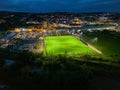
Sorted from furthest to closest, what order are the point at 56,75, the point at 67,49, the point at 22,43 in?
the point at 22,43
the point at 67,49
the point at 56,75

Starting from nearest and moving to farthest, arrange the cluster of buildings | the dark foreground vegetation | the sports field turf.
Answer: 1. the dark foreground vegetation
2. the sports field turf
3. the cluster of buildings

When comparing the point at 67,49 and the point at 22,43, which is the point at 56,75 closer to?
the point at 67,49

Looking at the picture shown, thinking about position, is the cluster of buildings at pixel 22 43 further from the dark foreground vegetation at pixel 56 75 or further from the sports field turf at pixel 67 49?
the dark foreground vegetation at pixel 56 75

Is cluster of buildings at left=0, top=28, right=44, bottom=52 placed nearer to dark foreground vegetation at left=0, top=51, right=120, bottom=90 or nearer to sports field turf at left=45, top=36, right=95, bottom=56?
sports field turf at left=45, top=36, right=95, bottom=56

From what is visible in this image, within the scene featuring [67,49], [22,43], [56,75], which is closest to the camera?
[56,75]

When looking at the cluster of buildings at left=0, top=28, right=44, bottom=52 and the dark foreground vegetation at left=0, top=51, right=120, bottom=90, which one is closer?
the dark foreground vegetation at left=0, top=51, right=120, bottom=90

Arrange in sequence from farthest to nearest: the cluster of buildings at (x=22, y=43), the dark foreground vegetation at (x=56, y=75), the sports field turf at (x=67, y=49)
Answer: the cluster of buildings at (x=22, y=43), the sports field turf at (x=67, y=49), the dark foreground vegetation at (x=56, y=75)

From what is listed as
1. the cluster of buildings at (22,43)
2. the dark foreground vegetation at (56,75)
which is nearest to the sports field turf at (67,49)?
the cluster of buildings at (22,43)

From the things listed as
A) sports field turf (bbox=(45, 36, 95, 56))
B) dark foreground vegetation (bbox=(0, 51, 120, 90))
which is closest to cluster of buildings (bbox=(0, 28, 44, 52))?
sports field turf (bbox=(45, 36, 95, 56))

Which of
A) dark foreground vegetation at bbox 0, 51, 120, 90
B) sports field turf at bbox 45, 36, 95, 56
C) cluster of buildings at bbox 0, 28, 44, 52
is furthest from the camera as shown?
cluster of buildings at bbox 0, 28, 44, 52

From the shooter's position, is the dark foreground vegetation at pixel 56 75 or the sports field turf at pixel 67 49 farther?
the sports field turf at pixel 67 49

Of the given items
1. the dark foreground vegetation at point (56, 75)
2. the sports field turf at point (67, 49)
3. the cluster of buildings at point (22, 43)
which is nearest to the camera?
the dark foreground vegetation at point (56, 75)

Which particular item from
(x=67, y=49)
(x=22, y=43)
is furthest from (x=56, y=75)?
(x=22, y=43)

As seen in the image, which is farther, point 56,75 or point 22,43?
point 22,43
